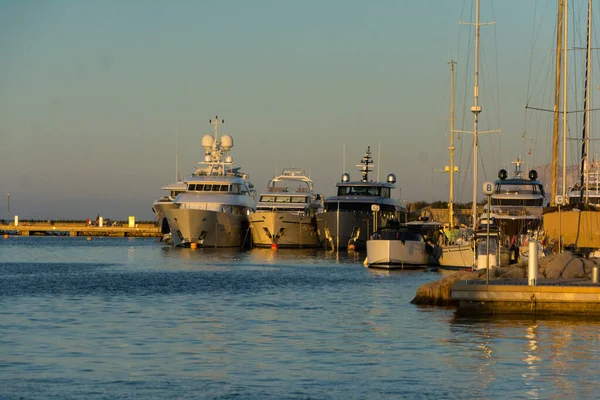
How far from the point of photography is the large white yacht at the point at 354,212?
8850cm

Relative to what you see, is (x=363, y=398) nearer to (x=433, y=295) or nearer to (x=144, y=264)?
(x=433, y=295)

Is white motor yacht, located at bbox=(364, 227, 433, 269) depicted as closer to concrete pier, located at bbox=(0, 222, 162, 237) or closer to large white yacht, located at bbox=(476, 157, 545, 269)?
large white yacht, located at bbox=(476, 157, 545, 269)

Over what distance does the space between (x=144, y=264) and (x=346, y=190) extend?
26932 mm

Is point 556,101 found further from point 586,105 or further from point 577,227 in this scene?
point 577,227

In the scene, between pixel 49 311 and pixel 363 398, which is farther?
pixel 49 311

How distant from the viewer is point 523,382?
2097cm

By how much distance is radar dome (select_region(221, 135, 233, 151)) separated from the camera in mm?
108062

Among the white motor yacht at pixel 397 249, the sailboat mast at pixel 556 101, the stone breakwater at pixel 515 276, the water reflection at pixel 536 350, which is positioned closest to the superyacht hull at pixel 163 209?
the white motor yacht at pixel 397 249

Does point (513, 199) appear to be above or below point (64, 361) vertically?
above

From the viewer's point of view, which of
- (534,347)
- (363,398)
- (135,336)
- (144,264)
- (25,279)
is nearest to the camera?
(363,398)

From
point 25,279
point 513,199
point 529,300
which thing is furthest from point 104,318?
point 513,199

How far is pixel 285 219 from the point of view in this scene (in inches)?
3654

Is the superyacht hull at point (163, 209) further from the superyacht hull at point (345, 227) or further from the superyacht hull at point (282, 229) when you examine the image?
the superyacht hull at point (345, 227)

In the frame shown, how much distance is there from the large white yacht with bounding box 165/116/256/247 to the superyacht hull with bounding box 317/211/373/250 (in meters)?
7.95
